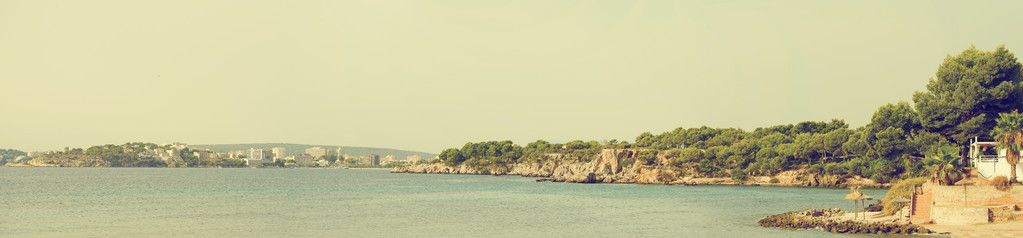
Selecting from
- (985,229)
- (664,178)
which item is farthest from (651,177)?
(985,229)

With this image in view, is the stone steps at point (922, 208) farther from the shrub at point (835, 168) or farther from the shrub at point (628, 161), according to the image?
the shrub at point (628, 161)

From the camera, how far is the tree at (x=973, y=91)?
58.7 meters

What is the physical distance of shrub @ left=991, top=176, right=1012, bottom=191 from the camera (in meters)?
40.1

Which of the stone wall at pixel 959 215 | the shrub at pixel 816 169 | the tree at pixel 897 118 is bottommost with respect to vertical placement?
the stone wall at pixel 959 215

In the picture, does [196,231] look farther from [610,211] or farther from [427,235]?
[610,211]

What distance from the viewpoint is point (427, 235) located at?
4353 cm

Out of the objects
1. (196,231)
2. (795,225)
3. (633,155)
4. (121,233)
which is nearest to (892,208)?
(795,225)

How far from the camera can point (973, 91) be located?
58.9 m

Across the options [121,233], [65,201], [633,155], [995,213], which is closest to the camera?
[995,213]

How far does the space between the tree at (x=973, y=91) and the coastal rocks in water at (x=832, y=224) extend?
17.7m

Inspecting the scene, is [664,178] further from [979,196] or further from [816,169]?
[979,196]

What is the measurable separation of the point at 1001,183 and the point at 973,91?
22.0m

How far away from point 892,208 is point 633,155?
101m

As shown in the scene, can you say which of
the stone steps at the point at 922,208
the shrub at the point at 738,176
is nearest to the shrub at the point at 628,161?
the shrub at the point at 738,176
